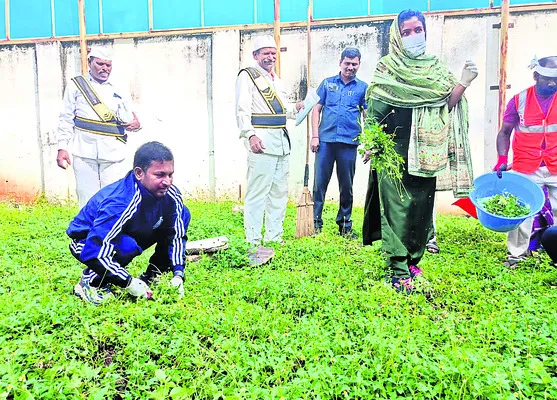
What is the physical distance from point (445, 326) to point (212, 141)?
6.25 m

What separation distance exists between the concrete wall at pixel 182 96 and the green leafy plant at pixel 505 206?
Answer: 312 cm

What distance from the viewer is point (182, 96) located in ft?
29.1

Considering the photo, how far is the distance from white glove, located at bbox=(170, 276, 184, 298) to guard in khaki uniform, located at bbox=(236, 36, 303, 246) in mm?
1849

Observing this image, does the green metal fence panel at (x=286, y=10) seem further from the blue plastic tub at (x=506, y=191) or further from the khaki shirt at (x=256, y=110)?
the blue plastic tub at (x=506, y=191)

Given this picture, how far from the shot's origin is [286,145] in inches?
229

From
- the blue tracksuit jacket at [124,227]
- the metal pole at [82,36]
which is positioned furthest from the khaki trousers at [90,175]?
the metal pole at [82,36]

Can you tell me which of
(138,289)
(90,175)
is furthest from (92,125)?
(138,289)

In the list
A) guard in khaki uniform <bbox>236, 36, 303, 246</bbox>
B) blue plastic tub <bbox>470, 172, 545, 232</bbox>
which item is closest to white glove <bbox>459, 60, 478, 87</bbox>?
blue plastic tub <bbox>470, 172, 545, 232</bbox>

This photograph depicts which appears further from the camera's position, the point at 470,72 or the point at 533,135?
the point at 533,135

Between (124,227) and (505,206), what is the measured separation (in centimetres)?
331

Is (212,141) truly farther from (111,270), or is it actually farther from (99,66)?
(111,270)

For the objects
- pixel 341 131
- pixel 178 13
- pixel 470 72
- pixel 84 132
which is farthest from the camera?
pixel 178 13

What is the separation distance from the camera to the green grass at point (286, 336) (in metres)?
2.48

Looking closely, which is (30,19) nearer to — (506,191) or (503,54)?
(503,54)
